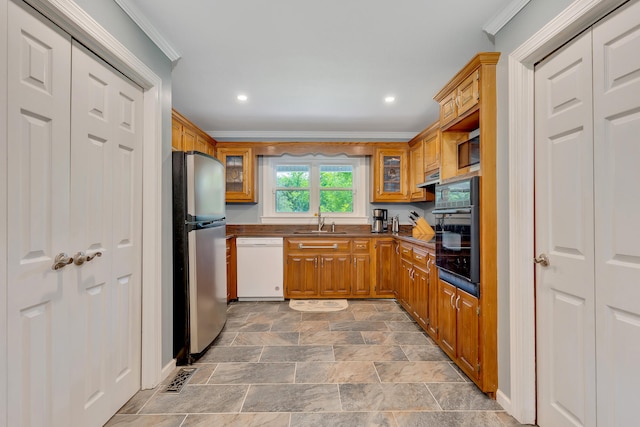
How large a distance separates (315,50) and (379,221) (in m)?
2.84

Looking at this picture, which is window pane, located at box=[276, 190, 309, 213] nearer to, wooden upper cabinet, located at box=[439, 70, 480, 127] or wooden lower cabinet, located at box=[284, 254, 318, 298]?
wooden lower cabinet, located at box=[284, 254, 318, 298]

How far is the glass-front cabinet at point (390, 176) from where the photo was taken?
4355mm

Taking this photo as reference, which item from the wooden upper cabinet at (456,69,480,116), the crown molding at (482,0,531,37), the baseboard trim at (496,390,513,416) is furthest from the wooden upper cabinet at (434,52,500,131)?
the baseboard trim at (496,390,513,416)

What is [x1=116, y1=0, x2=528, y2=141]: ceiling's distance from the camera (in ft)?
5.83

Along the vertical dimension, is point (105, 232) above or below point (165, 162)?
below

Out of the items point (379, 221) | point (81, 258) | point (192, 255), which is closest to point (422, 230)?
point (379, 221)

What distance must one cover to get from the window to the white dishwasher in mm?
703

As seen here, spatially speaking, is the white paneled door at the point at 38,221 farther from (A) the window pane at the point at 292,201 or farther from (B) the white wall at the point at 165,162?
(A) the window pane at the point at 292,201

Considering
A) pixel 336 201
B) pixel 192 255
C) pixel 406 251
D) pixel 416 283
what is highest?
pixel 336 201

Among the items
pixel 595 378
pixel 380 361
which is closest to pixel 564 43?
pixel 595 378

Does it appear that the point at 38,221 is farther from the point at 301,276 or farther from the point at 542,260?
the point at 301,276

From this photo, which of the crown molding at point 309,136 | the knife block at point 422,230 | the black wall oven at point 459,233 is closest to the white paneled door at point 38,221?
the black wall oven at point 459,233

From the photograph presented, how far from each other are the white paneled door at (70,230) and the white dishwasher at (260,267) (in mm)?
2081

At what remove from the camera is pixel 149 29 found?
75.9 inches
